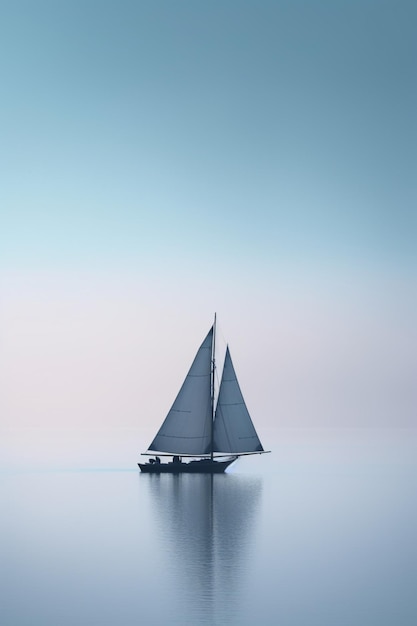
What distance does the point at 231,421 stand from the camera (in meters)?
99.2

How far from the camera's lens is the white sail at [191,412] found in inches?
3890

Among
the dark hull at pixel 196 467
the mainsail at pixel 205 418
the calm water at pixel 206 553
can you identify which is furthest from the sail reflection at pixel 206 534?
the mainsail at pixel 205 418

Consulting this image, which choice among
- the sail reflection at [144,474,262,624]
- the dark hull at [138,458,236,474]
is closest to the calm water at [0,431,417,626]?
the sail reflection at [144,474,262,624]

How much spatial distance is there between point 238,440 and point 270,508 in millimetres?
17620

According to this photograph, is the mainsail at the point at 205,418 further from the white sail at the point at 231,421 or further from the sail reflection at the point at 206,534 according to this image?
the sail reflection at the point at 206,534

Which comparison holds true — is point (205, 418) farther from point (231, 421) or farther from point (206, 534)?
point (206, 534)

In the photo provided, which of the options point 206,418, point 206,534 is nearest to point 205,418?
point 206,418

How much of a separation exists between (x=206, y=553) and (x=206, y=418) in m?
42.6

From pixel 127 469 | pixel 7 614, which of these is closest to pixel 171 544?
pixel 7 614

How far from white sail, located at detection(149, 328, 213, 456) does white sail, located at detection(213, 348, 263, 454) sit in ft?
4.52

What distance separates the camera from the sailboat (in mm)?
98438

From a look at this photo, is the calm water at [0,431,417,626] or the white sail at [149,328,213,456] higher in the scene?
the white sail at [149,328,213,456]

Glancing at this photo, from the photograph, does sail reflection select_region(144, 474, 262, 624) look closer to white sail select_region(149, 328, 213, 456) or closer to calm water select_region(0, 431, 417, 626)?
calm water select_region(0, 431, 417, 626)

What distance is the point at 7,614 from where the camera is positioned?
42.2 meters
